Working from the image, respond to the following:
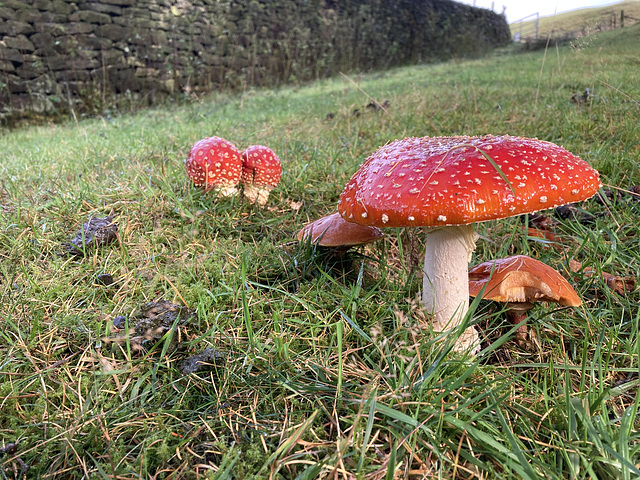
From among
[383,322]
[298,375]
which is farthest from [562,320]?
[298,375]

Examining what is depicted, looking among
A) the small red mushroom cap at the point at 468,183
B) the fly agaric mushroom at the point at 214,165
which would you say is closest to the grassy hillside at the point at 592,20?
the small red mushroom cap at the point at 468,183

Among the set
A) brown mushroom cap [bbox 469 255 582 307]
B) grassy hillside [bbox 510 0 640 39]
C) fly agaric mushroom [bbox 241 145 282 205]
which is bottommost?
brown mushroom cap [bbox 469 255 582 307]

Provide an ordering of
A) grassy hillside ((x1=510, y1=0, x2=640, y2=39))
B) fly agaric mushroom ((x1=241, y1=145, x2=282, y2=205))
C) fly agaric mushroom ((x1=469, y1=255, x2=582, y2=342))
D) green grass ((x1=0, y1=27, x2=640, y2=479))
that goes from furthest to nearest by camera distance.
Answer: grassy hillside ((x1=510, y1=0, x2=640, y2=39)) → fly agaric mushroom ((x1=241, y1=145, x2=282, y2=205)) → fly agaric mushroom ((x1=469, y1=255, x2=582, y2=342)) → green grass ((x1=0, y1=27, x2=640, y2=479))

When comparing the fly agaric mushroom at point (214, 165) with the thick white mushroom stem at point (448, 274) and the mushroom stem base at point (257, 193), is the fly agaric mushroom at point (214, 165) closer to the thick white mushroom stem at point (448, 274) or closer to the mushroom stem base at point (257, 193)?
the mushroom stem base at point (257, 193)

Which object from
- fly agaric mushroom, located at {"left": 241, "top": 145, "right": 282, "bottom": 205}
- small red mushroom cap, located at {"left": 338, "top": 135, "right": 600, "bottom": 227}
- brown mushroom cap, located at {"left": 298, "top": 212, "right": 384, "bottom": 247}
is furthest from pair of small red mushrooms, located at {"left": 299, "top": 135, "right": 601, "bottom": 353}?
fly agaric mushroom, located at {"left": 241, "top": 145, "right": 282, "bottom": 205}

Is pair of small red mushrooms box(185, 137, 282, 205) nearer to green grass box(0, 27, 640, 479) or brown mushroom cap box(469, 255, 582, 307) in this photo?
green grass box(0, 27, 640, 479)

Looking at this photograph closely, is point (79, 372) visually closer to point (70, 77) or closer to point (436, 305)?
point (436, 305)
